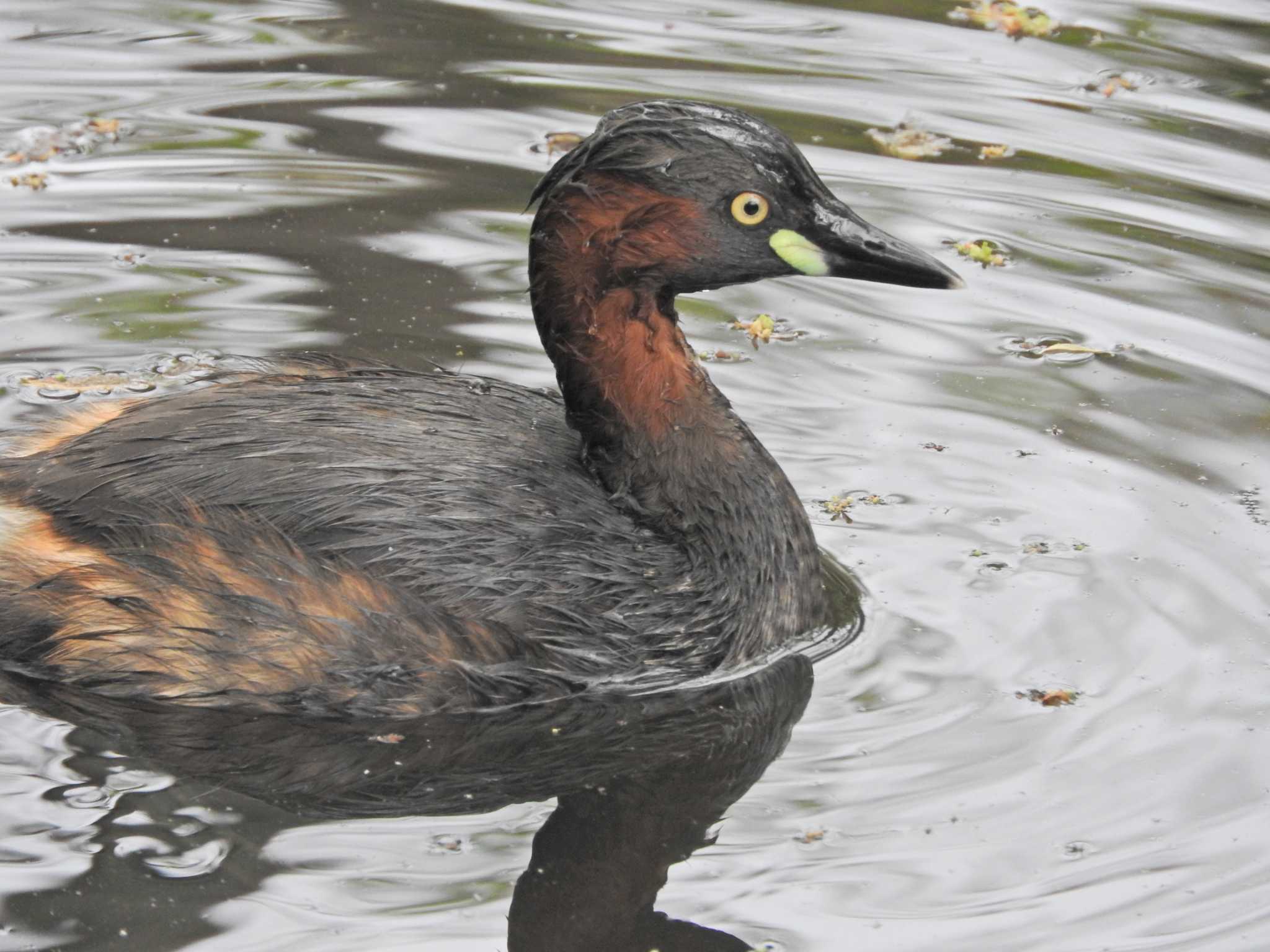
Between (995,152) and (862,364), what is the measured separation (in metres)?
2.27

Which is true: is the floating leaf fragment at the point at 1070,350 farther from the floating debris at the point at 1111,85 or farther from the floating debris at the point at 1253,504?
the floating debris at the point at 1111,85

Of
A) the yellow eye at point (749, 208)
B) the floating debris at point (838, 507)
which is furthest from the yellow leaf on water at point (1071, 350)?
the yellow eye at point (749, 208)

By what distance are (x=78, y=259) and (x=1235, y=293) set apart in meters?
4.64

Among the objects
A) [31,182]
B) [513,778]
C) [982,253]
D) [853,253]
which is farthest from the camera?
[31,182]

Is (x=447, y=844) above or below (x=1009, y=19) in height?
below

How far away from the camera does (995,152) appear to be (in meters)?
8.72

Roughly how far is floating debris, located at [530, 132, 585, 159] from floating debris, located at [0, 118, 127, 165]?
1920 mm

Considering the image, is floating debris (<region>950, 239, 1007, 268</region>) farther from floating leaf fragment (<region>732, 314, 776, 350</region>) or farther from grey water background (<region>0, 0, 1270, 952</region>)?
floating leaf fragment (<region>732, 314, 776, 350</region>)

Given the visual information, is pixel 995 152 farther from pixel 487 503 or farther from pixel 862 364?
pixel 487 503

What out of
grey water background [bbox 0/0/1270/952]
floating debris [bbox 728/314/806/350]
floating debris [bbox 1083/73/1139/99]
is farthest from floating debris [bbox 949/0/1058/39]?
floating debris [bbox 728/314/806/350]

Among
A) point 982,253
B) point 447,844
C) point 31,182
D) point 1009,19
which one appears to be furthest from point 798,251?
point 1009,19

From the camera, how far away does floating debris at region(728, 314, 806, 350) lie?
708cm

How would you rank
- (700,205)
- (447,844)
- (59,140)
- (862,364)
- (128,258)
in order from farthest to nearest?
1. (59,140)
2. (128,258)
3. (862,364)
4. (700,205)
5. (447,844)

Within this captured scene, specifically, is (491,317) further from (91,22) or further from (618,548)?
(91,22)
